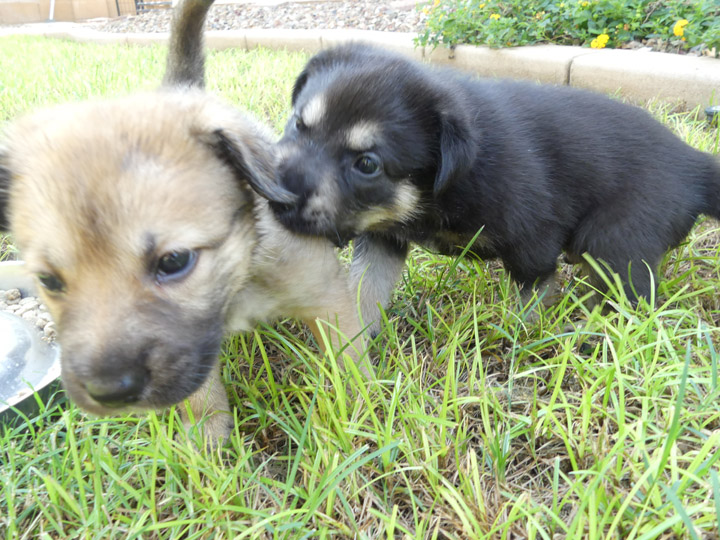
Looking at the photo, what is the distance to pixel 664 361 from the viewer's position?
5.95 ft

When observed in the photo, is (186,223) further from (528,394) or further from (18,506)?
(528,394)

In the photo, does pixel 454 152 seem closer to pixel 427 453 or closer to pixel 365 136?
pixel 365 136

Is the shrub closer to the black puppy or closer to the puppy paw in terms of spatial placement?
the black puppy

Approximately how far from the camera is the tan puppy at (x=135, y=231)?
1.30 metres

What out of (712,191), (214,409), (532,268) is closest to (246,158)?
(214,409)

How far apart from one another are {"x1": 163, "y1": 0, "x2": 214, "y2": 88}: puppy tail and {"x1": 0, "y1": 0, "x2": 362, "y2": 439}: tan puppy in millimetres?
983

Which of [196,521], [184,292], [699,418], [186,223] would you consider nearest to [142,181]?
[186,223]

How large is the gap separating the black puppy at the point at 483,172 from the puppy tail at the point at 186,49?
0.52 metres

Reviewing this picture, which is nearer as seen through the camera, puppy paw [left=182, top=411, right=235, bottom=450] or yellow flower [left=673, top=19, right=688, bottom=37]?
puppy paw [left=182, top=411, right=235, bottom=450]

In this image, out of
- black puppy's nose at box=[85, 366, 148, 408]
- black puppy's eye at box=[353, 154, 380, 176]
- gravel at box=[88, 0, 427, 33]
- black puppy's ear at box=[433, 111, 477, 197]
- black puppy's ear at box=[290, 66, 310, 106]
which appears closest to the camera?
black puppy's nose at box=[85, 366, 148, 408]

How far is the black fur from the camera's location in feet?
7.27

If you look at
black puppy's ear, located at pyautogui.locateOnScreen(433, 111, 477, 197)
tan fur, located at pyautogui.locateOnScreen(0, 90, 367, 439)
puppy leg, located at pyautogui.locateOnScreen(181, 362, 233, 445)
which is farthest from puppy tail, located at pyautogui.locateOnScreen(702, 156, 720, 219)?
puppy leg, located at pyautogui.locateOnScreen(181, 362, 233, 445)

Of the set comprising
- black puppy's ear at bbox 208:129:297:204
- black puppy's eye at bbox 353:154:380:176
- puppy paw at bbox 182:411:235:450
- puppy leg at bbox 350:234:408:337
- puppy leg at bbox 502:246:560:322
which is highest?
black puppy's ear at bbox 208:129:297:204

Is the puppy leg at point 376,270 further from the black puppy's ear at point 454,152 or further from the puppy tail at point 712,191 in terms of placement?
the puppy tail at point 712,191
